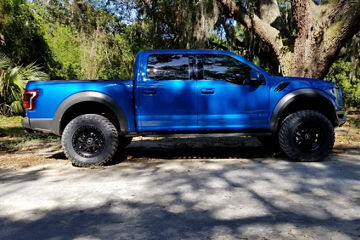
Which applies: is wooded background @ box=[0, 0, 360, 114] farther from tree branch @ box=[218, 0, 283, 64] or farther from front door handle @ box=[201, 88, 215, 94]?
front door handle @ box=[201, 88, 215, 94]

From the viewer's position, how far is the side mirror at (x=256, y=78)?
557 cm

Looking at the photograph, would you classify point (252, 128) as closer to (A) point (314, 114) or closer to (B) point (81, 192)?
(A) point (314, 114)

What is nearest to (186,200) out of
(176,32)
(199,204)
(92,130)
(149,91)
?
(199,204)

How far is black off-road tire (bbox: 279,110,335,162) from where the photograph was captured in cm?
553

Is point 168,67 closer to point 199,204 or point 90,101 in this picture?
point 90,101

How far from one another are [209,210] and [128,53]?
13.5 meters

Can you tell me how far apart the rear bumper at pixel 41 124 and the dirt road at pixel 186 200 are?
25.5 inches

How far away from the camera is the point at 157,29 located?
13484mm

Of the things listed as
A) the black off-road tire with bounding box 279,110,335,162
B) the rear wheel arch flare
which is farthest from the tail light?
the black off-road tire with bounding box 279,110,335,162

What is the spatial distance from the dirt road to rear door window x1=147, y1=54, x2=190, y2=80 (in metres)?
1.47

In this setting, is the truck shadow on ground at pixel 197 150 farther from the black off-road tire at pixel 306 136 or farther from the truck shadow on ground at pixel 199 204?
the truck shadow on ground at pixel 199 204

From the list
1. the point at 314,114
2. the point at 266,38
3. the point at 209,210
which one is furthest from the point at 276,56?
the point at 209,210

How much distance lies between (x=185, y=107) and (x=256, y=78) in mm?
1274

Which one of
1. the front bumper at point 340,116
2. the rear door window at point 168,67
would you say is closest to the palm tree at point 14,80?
the rear door window at point 168,67
